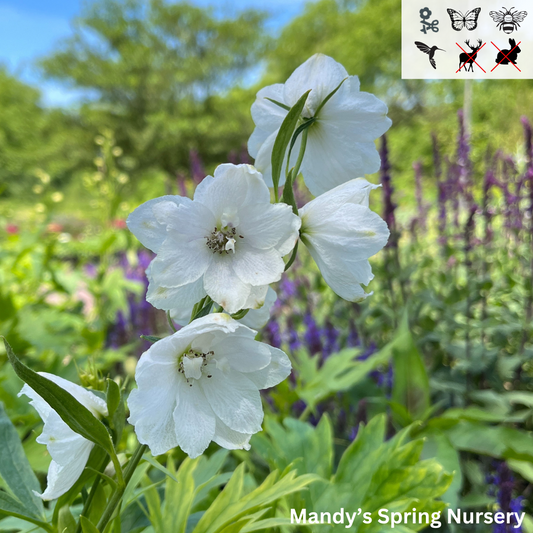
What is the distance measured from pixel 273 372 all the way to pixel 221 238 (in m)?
0.13

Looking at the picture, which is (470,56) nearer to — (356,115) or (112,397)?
(356,115)

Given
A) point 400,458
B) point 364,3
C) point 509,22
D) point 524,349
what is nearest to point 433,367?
point 524,349

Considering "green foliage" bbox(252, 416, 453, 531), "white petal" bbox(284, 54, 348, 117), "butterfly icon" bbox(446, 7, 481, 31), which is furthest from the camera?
"butterfly icon" bbox(446, 7, 481, 31)

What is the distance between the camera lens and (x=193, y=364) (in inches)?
15.3

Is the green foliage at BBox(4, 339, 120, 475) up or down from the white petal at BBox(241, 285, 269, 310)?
down

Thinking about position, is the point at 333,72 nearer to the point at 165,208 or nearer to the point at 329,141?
the point at 329,141

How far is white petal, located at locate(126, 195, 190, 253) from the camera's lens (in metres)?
0.39

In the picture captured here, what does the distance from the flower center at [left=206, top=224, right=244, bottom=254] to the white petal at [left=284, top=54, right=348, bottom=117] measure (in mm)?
164

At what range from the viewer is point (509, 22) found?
1195 millimetres

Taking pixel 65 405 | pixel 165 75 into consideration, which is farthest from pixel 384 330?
pixel 165 75

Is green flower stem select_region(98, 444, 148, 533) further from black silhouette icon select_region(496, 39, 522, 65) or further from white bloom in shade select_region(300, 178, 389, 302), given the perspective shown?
black silhouette icon select_region(496, 39, 522, 65)

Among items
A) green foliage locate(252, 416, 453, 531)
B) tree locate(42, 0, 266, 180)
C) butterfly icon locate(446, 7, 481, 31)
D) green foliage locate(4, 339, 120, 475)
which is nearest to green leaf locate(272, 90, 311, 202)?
green foliage locate(4, 339, 120, 475)

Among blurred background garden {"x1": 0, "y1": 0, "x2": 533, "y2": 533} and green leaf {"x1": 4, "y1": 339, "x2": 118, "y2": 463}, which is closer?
green leaf {"x1": 4, "y1": 339, "x2": 118, "y2": 463}

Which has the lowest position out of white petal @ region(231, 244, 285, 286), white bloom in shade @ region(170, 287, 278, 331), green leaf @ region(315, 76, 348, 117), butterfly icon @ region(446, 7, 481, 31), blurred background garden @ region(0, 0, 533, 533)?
blurred background garden @ region(0, 0, 533, 533)
